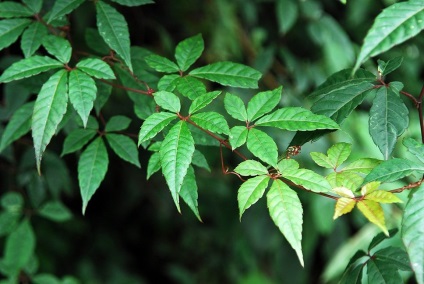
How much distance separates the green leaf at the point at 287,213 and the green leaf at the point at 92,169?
0.41 m

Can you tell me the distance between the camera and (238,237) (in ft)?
10.3

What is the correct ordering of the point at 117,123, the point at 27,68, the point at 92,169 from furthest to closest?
1. the point at 117,123
2. the point at 92,169
3. the point at 27,68

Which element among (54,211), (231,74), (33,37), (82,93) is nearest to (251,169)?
(231,74)

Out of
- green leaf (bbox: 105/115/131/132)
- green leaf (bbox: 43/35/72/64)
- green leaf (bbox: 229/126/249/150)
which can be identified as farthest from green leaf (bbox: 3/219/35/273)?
green leaf (bbox: 229/126/249/150)

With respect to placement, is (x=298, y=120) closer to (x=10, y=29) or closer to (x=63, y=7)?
(x=63, y=7)

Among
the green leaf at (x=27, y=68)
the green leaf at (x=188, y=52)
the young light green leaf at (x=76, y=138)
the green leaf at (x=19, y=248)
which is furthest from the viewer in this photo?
the green leaf at (x=19, y=248)

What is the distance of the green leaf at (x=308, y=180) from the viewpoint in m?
0.87

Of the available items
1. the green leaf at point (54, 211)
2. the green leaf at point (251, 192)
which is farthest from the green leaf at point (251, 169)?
the green leaf at point (54, 211)

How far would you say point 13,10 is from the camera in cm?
120

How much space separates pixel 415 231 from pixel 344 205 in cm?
12

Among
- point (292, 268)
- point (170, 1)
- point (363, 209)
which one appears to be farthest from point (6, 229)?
point (292, 268)

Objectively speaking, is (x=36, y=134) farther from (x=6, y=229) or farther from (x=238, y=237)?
(x=238, y=237)

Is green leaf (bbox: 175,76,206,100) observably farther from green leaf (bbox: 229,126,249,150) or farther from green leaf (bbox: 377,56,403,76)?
green leaf (bbox: 377,56,403,76)

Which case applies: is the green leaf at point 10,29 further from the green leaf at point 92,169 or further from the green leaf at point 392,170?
the green leaf at point 392,170
